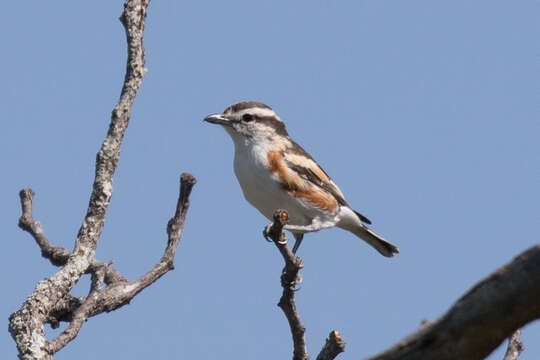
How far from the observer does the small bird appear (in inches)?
396

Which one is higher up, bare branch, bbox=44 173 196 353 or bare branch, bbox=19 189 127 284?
bare branch, bbox=19 189 127 284

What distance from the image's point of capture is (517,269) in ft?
9.81

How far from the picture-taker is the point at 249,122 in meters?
10.7

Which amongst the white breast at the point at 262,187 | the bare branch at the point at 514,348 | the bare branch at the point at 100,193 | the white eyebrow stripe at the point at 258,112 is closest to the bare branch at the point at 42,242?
the bare branch at the point at 100,193

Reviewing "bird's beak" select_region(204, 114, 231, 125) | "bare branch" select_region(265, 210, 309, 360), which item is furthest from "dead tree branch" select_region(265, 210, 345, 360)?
"bird's beak" select_region(204, 114, 231, 125)

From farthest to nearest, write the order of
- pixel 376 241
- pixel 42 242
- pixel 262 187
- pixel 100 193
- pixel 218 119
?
1. pixel 376 241
2. pixel 218 119
3. pixel 262 187
4. pixel 42 242
5. pixel 100 193

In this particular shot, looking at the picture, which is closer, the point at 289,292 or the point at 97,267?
the point at 97,267

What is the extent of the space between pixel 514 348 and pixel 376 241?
5.00m

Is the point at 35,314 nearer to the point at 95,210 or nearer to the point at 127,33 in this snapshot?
the point at 95,210

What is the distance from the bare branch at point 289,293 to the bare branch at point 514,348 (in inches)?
73.5

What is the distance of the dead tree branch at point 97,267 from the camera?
6.42 metres

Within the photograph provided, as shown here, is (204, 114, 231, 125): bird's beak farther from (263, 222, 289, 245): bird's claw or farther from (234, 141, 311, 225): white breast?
(263, 222, 289, 245): bird's claw

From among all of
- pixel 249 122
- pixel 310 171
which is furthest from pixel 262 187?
pixel 249 122

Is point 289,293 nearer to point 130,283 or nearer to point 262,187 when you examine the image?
Answer: point 130,283
